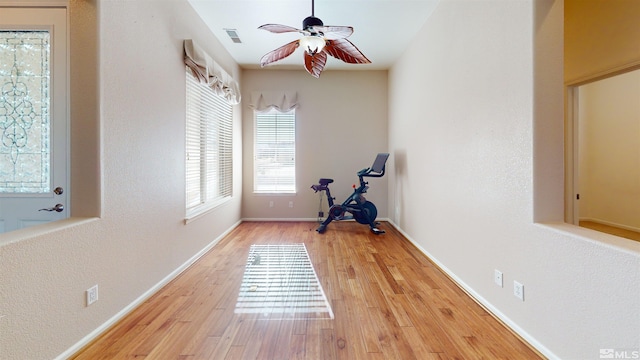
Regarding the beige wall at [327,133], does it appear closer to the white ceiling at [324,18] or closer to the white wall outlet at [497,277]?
the white ceiling at [324,18]

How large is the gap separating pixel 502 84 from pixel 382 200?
349cm

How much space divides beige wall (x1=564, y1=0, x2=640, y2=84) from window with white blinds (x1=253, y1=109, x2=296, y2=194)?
4.03m

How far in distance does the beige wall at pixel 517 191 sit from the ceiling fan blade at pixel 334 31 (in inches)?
45.2

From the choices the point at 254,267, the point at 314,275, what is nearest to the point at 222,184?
the point at 254,267

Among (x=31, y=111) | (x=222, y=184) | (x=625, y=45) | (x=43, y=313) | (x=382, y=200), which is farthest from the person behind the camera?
(x=382, y=200)

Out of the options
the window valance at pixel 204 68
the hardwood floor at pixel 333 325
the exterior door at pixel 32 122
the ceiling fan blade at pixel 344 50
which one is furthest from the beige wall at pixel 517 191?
the exterior door at pixel 32 122

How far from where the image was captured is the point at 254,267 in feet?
9.52

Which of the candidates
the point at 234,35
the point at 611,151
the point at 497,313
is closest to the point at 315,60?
the point at 234,35

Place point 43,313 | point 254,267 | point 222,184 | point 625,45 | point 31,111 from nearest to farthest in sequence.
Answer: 1. point 43,313
2. point 31,111
3. point 625,45
4. point 254,267
5. point 222,184

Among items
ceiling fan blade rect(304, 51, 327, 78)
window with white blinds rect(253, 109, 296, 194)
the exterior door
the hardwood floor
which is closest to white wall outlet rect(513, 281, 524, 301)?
the hardwood floor

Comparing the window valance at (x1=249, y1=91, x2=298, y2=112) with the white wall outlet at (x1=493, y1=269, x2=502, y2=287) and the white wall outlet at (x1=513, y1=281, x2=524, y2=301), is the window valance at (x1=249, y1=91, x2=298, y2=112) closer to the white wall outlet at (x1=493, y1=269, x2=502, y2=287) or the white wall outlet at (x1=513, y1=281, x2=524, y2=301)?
the white wall outlet at (x1=493, y1=269, x2=502, y2=287)

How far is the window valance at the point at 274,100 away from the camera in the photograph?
496 cm

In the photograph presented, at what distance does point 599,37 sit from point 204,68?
13.1 feet

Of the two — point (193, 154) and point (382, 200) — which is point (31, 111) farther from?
point (382, 200)
